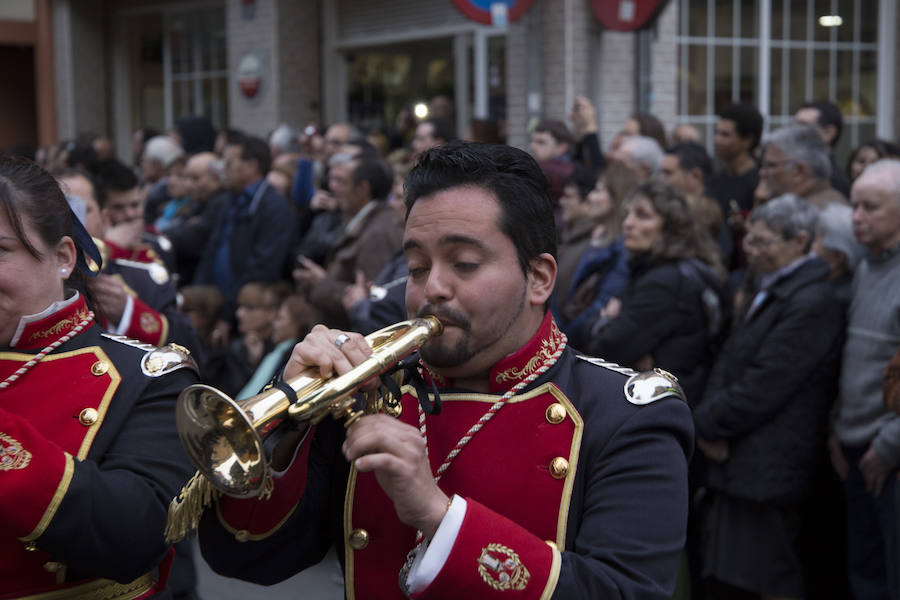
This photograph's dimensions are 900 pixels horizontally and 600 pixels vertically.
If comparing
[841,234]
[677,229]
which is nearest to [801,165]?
[841,234]

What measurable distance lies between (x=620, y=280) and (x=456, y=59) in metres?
6.05

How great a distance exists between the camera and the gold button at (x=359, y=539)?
1.85 metres

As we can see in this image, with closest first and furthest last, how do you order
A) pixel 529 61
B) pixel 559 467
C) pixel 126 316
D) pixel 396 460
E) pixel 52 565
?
pixel 396 460 < pixel 559 467 < pixel 52 565 < pixel 126 316 < pixel 529 61

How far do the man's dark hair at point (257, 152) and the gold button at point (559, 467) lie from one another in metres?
5.76

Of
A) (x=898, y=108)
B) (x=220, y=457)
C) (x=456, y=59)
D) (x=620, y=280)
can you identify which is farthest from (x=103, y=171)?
(x=898, y=108)

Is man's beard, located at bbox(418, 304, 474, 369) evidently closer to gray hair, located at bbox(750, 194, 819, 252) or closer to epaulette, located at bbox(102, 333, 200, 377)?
epaulette, located at bbox(102, 333, 200, 377)

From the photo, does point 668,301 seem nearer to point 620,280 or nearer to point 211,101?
point 620,280

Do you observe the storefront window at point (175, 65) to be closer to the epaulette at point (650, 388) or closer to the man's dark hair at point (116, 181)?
the man's dark hair at point (116, 181)

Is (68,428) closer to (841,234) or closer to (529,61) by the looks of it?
(841,234)

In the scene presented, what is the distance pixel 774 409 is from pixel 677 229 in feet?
3.09

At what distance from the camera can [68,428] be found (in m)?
2.11

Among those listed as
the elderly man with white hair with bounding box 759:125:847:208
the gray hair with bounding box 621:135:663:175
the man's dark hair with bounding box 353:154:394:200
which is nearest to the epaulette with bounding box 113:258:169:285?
the man's dark hair with bounding box 353:154:394:200

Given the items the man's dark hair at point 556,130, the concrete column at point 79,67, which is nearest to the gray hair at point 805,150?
the man's dark hair at point 556,130

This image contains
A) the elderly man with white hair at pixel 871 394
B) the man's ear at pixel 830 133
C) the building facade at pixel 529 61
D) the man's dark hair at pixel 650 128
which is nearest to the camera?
the elderly man with white hair at pixel 871 394
